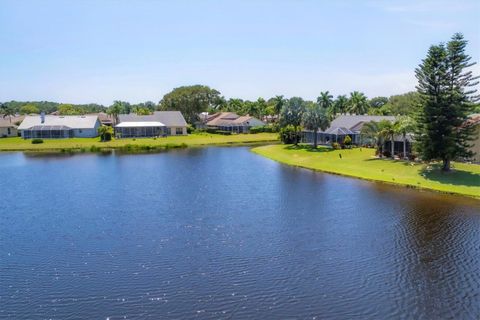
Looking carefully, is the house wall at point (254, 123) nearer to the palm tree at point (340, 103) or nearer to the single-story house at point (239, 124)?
the single-story house at point (239, 124)

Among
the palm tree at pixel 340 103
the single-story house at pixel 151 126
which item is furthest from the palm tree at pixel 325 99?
the single-story house at pixel 151 126

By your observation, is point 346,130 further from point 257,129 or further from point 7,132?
point 7,132

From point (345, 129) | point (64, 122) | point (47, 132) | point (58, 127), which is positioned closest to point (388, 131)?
point (345, 129)

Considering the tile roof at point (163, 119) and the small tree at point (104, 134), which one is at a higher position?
the tile roof at point (163, 119)

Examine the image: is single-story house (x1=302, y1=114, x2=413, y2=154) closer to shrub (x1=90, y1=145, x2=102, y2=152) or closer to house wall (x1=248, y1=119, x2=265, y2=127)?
house wall (x1=248, y1=119, x2=265, y2=127)

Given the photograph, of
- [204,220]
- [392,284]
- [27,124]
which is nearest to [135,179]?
[204,220]

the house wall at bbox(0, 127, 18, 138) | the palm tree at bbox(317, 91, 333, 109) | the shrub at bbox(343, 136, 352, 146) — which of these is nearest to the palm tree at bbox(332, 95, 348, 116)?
the palm tree at bbox(317, 91, 333, 109)
